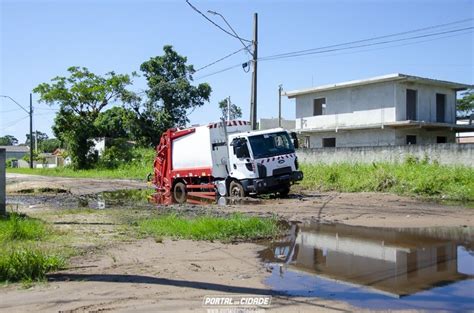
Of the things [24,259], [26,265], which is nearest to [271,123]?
[24,259]

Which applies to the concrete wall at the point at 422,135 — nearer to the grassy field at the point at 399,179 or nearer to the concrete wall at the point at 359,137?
the concrete wall at the point at 359,137

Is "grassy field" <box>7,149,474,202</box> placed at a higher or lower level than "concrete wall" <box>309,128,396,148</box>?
lower

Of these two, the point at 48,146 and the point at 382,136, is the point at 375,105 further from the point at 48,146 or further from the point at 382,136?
the point at 48,146

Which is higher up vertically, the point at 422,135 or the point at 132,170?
the point at 422,135

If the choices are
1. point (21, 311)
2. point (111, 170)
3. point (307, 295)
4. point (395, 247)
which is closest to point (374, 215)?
point (395, 247)

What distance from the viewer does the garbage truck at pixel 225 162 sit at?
60.5 feet

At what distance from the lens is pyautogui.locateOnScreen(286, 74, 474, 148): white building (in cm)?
3095

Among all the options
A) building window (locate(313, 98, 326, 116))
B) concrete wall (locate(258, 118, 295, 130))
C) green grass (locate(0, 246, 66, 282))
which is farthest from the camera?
concrete wall (locate(258, 118, 295, 130))

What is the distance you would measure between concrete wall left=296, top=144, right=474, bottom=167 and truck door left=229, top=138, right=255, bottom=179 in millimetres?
8487

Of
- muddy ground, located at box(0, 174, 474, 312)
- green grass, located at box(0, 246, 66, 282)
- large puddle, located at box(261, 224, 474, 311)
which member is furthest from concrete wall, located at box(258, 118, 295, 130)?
green grass, located at box(0, 246, 66, 282)

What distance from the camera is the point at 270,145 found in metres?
18.6

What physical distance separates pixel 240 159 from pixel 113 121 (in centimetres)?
3450

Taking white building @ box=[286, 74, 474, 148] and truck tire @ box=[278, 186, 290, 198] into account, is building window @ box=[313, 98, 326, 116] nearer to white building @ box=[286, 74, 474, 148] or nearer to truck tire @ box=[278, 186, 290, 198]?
white building @ box=[286, 74, 474, 148]

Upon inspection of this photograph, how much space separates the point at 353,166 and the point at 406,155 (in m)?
2.57
